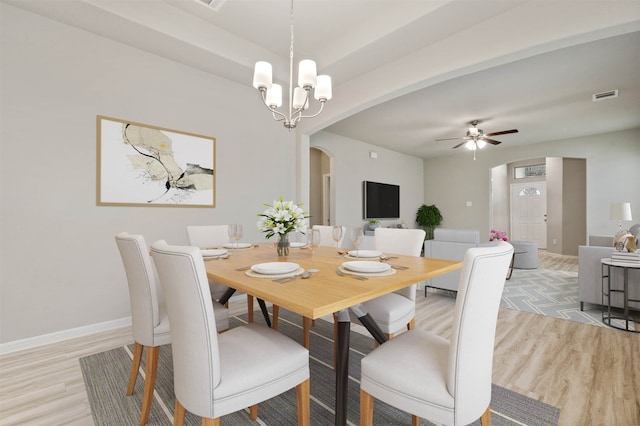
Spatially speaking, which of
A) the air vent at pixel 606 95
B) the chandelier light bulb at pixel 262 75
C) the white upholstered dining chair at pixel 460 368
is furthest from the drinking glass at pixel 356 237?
the air vent at pixel 606 95

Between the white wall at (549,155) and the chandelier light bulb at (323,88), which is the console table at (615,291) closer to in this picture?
the chandelier light bulb at (323,88)

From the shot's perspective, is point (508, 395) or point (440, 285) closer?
point (508, 395)

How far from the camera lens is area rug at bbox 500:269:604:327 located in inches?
122

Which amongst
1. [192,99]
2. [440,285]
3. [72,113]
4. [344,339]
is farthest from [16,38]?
[440,285]

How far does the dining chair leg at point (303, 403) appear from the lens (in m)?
A: 1.16

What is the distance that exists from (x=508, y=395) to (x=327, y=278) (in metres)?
1.36

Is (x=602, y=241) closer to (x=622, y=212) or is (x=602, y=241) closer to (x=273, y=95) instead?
(x=622, y=212)

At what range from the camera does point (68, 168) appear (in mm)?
2488

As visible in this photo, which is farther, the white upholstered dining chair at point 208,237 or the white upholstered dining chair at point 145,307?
the white upholstered dining chair at point 208,237

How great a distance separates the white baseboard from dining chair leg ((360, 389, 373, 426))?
8.59 ft

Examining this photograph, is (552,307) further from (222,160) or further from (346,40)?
(222,160)

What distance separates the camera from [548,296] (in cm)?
378

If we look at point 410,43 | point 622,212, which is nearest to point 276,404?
point 410,43

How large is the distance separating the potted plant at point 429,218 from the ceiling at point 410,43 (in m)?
3.95
